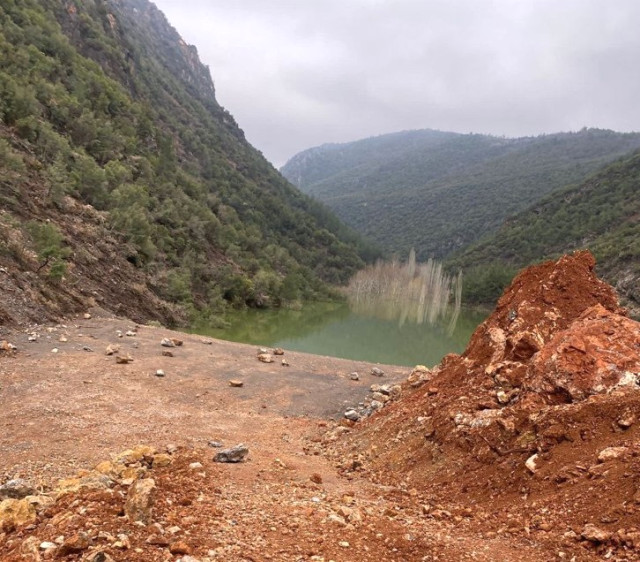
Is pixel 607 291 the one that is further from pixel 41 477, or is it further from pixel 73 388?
pixel 73 388

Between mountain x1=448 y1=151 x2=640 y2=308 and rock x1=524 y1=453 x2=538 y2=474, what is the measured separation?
194ft

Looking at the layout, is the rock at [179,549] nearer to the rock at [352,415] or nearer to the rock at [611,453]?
the rock at [611,453]

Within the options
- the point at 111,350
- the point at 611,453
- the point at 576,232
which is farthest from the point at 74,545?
the point at 576,232

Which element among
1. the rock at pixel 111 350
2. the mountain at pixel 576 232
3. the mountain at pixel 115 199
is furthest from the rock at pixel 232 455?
the mountain at pixel 576 232

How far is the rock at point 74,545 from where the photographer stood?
3338 millimetres

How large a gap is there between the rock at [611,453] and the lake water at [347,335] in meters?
21.3

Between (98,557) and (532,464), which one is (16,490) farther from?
(532,464)

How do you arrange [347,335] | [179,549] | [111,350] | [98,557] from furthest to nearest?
[347,335]
[111,350]
[179,549]
[98,557]

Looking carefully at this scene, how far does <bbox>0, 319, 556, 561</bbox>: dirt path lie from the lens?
12.8 ft

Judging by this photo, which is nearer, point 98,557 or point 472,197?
point 98,557

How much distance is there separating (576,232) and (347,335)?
6250 cm

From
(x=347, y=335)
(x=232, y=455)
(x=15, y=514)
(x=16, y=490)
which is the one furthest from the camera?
(x=347, y=335)

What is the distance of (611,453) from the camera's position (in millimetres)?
4934

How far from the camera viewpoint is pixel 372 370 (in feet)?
51.9
